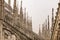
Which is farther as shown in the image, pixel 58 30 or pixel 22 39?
pixel 22 39

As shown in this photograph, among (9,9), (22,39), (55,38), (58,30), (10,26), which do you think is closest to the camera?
(58,30)

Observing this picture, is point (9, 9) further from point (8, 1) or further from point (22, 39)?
point (22, 39)

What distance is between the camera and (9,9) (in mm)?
40000

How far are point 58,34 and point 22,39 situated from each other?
1192 cm

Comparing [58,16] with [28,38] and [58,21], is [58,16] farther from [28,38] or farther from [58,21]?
[28,38]

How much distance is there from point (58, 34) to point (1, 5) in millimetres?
6245

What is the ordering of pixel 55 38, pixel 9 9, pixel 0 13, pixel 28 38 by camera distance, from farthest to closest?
pixel 9 9 < pixel 28 38 < pixel 55 38 < pixel 0 13

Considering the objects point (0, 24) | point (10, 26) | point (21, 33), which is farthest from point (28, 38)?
point (0, 24)

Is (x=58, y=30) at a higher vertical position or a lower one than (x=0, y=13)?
lower

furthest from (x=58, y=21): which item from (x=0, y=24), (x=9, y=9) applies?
(x=9, y=9)

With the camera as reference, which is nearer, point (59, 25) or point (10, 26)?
point (59, 25)

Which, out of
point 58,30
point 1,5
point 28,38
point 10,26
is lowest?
point 28,38

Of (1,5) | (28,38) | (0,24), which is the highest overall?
(1,5)

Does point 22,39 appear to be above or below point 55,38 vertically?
below
